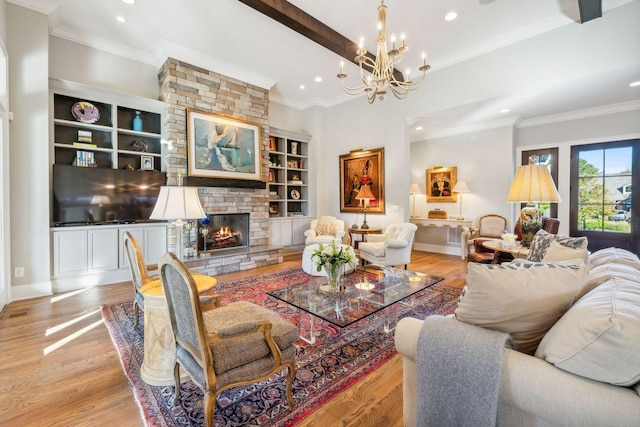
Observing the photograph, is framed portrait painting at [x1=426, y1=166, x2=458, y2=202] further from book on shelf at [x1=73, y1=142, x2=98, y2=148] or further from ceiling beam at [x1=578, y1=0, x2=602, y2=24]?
book on shelf at [x1=73, y1=142, x2=98, y2=148]

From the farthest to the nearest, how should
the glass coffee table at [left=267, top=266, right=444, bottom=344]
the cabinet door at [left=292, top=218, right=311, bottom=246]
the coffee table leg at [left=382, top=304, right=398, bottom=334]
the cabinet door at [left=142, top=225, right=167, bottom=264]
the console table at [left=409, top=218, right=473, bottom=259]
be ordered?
the cabinet door at [left=292, top=218, right=311, bottom=246]
the console table at [left=409, top=218, right=473, bottom=259]
the cabinet door at [left=142, top=225, right=167, bottom=264]
the coffee table leg at [left=382, top=304, right=398, bottom=334]
the glass coffee table at [left=267, top=266, right=444, bottom=344]

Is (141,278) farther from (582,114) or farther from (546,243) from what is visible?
(582,114)

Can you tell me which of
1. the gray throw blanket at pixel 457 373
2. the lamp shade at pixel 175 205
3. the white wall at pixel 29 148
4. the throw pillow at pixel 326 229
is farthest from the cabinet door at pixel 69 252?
the gray throw blanket at pixel 457 373

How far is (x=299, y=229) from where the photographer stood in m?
6.52

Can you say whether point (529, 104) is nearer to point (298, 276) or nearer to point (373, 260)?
point (373, 260)

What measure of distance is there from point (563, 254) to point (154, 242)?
5.01 metres

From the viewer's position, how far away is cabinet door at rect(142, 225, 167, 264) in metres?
4.33

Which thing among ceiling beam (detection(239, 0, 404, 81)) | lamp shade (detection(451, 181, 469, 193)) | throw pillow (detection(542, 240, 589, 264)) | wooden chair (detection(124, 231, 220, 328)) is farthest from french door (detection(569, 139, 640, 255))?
wooden chair (detection(124, 231, 220, 328))

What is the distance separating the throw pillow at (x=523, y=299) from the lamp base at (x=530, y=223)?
242 cm

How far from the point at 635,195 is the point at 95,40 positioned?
892 cm

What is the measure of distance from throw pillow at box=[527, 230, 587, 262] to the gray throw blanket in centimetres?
170

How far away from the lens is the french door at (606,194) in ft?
15.5

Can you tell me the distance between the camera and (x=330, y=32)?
3805mm

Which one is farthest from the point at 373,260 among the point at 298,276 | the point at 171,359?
the point at 171,359
